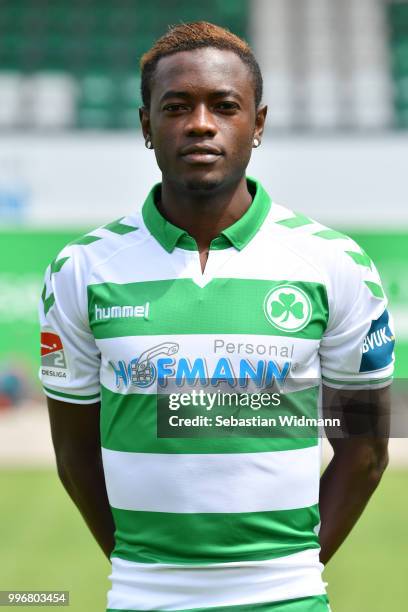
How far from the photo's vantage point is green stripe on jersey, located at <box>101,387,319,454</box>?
2137mm

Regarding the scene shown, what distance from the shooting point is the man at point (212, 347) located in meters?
2.12

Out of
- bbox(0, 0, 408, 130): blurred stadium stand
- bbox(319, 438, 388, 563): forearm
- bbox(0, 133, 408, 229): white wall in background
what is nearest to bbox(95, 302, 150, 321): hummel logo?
bbox(319, 438, 388, 563): forearm

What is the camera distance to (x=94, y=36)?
15945 millimetres

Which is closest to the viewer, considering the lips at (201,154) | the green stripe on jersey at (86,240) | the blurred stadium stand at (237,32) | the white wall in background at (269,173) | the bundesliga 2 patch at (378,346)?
the lips at (201,154)

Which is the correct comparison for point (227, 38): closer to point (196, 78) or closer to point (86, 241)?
point (196, 78)

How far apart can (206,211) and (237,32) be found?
13.9 metres

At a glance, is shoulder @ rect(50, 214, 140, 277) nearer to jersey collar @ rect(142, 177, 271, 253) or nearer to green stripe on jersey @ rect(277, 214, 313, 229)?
jersey collar @ rect(142, 177, 271, 253)

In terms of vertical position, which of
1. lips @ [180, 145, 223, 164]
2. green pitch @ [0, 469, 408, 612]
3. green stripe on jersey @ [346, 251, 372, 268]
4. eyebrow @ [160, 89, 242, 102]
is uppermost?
eyebrow @ [160, 89, 242, 102]

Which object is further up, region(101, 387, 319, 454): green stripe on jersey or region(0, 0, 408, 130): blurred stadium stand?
region(101, 387, 319, 454): green stripe on jersey

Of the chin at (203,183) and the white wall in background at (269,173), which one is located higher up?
the chin at (203,183)

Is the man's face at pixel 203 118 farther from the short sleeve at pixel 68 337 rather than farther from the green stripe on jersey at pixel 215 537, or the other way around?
the green stripe on jersey at pixel 215 537

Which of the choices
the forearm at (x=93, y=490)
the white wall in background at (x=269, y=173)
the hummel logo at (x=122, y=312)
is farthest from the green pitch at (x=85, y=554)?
the white wall in background at (x=269, y=173)

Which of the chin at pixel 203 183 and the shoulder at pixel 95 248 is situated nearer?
the chin at pixel 203 183

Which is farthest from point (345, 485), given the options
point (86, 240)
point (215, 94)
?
point (215, 94)
